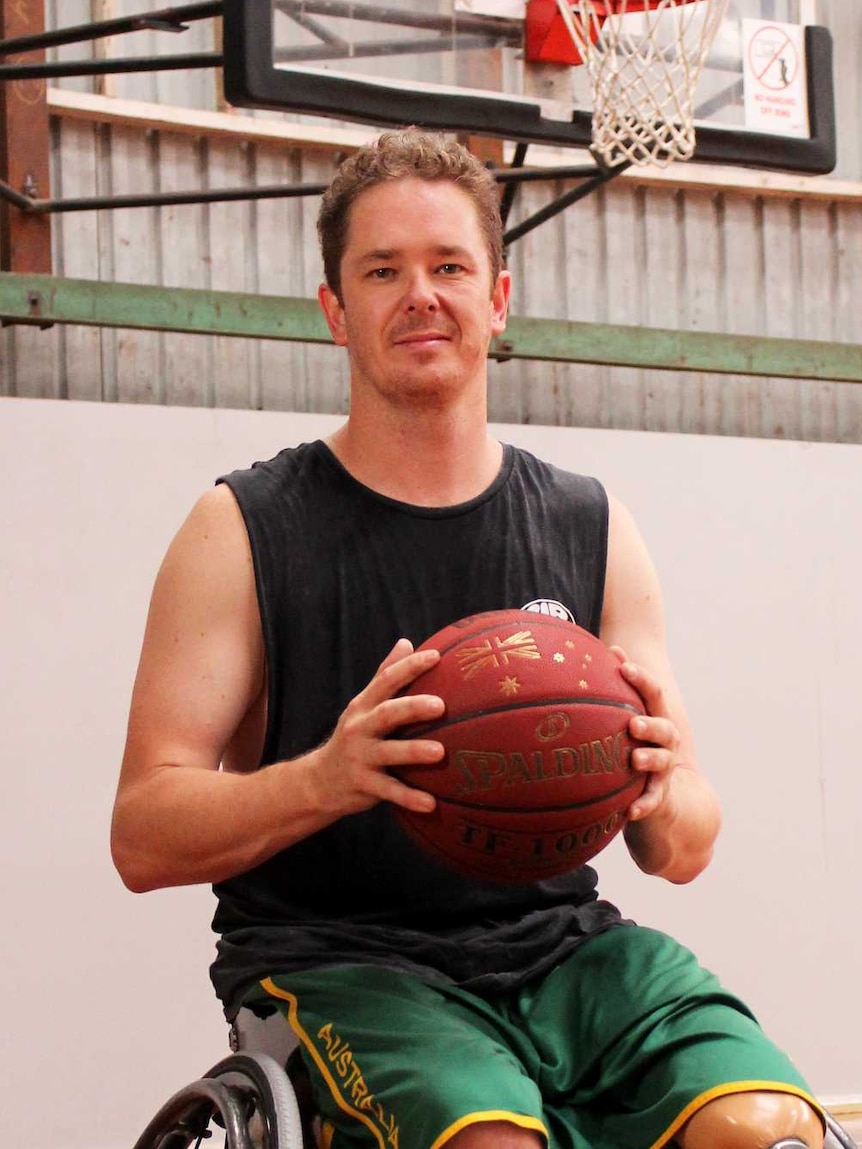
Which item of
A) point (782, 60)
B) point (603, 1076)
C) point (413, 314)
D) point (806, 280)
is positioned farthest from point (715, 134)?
point (603, 1076)

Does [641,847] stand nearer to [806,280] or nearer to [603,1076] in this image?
[603,1076]

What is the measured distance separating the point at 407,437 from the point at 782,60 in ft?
8.62

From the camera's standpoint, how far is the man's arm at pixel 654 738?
179cm

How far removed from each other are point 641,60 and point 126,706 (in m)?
2.09

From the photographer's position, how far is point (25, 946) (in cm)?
389

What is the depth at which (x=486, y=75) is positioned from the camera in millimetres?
3932

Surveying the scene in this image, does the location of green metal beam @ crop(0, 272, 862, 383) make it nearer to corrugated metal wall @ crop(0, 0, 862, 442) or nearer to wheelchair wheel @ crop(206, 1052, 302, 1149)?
corrugated metal wall @ crop(0, 0, 862, 442)

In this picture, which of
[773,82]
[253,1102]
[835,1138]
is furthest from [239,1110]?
[773,82]

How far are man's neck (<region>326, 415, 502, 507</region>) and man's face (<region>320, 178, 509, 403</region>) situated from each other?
0.16ft

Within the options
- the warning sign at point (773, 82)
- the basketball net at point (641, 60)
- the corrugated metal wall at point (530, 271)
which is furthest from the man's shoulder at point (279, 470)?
the corrugated metal wall at point (530, 271)

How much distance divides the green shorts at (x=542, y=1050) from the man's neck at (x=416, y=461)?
2.10ft

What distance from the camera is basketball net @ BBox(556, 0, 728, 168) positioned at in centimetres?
387

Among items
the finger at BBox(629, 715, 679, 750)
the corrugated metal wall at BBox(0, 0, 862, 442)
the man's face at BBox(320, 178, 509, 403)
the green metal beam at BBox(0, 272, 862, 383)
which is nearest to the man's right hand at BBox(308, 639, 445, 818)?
the finger at BBox(629, 715, 679, 750)

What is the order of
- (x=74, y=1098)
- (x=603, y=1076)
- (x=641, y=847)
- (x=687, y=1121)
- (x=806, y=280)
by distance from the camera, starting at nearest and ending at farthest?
(x=687, y=1121)
(x=603, y=1076)
(x=641, y=847)
(x=74, y=1098)
(x=806, y=280)
